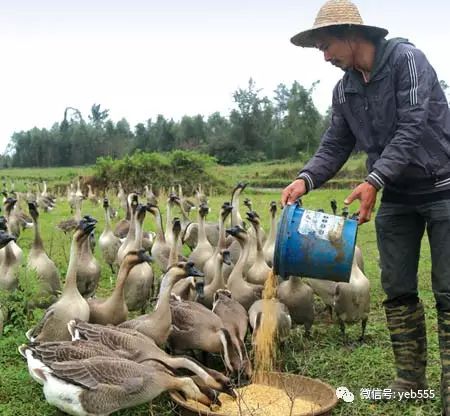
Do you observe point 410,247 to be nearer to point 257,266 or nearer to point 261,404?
point 261,404

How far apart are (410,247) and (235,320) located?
2.17 m

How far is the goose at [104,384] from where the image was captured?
5227mm

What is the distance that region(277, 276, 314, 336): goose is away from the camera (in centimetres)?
764

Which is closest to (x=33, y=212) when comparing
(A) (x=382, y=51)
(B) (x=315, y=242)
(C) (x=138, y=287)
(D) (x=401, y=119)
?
(C) (x=138, y=287)

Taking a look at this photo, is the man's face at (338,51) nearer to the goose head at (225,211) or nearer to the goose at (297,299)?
the goose at (297,299)

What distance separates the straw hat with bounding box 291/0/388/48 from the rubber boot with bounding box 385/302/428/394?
2270 millimetres

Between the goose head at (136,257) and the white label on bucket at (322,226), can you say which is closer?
the white label on bucket at (322,226)

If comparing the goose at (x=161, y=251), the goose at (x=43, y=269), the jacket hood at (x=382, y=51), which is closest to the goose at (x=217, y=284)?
the goose at (x=43, y=269)

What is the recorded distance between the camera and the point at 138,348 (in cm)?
575

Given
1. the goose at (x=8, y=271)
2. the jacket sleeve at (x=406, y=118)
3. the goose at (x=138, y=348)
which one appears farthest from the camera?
the goose at (x=8, y=271)

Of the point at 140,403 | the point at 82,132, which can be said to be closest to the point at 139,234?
the point at 140,403

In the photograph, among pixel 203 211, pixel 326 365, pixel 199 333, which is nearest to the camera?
pixel 199 333

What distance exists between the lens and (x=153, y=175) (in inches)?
1294

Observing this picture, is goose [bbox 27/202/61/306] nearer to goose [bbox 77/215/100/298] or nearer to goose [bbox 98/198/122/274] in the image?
goose [bbox 77/215/100/298]
